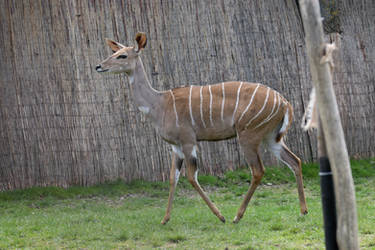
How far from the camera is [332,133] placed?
2516 mm

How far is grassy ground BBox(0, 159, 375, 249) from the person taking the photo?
460 centimetres

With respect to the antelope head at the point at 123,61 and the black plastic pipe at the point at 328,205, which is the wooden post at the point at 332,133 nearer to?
the black plastic pipe at the point at 328,205

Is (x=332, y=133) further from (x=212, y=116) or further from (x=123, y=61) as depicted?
(x=123, y=61)

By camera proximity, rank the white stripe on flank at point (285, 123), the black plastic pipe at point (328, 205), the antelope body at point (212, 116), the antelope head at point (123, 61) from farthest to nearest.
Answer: the antelope head at point (123, 61) → the white stripe on flank at point (285, 123) → the antelope body at point (212, 116) → the black plastic pipe at point (328, 205)

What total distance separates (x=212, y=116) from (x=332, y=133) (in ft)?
10.4

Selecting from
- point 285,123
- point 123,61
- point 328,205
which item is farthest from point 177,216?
point 328,205

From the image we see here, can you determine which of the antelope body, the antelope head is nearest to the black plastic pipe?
the antelope body

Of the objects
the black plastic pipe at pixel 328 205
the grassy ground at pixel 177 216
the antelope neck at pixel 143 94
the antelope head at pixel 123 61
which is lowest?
the grassy ground at pixel 177 216

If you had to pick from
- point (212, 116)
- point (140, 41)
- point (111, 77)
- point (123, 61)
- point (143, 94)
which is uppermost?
point (140, 41)

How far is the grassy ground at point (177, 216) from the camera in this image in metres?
4.60

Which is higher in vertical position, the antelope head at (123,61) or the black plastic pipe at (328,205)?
the antelope head at (123,61)

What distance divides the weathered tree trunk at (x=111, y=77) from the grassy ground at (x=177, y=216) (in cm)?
26

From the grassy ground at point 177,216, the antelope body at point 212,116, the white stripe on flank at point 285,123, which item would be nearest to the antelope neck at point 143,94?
the antelope body at point 212,116

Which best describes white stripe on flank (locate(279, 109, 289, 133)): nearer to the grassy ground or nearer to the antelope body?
the antelope body
